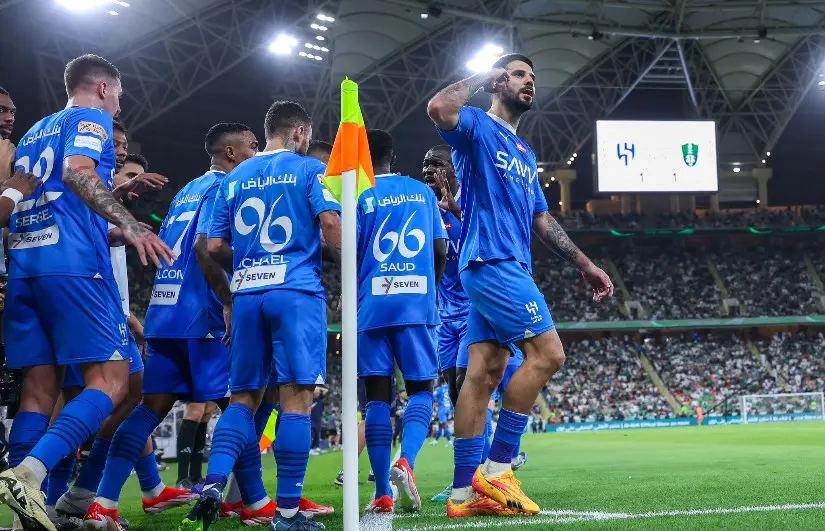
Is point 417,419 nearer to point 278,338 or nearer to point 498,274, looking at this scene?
point 498,274

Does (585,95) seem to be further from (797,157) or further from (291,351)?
(291,351)

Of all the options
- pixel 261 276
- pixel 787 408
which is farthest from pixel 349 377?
pixel 787 408

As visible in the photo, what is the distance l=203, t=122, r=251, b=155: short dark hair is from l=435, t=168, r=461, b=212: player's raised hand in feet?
5.22

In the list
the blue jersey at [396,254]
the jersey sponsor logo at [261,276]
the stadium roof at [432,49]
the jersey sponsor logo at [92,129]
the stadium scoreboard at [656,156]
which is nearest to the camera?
the jersey sponsor logo at [261,276]

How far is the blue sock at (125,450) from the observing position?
4.83m

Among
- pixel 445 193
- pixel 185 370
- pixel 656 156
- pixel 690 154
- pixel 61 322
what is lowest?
pixel 185 370

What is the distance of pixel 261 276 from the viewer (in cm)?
452

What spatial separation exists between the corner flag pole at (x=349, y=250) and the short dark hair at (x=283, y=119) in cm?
175

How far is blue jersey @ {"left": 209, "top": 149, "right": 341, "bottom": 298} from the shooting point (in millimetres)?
4539

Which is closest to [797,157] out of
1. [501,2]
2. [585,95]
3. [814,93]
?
[814,93]

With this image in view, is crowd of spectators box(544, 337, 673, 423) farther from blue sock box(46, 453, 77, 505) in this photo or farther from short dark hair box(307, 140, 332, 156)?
blue sock box(46, 453, 77, 505)

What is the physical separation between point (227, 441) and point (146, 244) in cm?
108

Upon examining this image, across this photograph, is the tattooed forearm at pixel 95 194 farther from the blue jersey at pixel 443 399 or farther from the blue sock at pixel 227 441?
the blue jersey at pixel 443 399

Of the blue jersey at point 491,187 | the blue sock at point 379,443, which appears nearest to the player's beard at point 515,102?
the blue jersey at point 491,187
